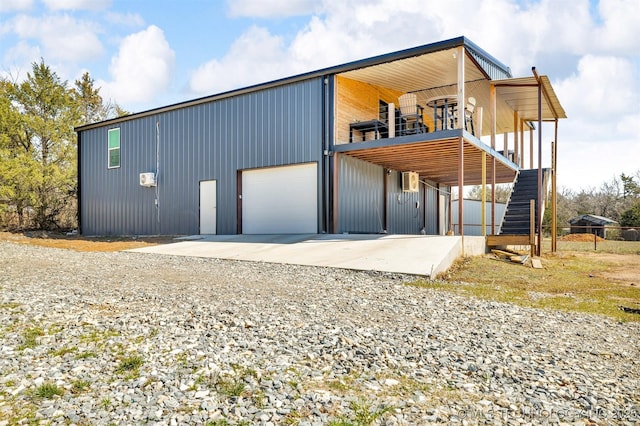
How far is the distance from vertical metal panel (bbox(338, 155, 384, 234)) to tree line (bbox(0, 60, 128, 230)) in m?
13.5

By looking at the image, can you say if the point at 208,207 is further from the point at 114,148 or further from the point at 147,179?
the point at 114,148

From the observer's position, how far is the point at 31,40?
19047 mm

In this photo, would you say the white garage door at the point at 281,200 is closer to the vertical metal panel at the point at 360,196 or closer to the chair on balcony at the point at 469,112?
the vertical metal panel at the point at 360,196

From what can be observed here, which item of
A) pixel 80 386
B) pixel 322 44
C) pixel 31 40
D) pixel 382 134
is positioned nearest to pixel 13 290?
pixel 80 386

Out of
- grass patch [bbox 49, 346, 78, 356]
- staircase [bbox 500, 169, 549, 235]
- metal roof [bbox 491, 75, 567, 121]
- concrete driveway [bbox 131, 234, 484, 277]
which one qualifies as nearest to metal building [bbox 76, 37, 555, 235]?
metal roof [bbox 491, 75, 567, 121]

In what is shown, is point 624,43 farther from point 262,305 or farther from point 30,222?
point 30,222

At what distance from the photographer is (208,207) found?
47.7 ft

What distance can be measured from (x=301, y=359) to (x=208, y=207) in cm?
1213

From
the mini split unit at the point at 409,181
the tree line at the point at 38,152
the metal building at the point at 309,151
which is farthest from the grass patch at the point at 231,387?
the tree line at the point at 38,152

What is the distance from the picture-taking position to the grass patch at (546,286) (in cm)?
538

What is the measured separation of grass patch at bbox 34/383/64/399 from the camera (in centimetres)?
242

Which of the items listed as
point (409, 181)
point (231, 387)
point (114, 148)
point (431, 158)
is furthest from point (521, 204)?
point (114, 148)

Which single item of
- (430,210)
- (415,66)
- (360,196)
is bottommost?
(430,210)

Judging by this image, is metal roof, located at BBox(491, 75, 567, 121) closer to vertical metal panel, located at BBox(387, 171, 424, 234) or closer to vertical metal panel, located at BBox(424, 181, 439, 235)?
vertical metal panel, located at BBox(387, 171, 424, 234)
